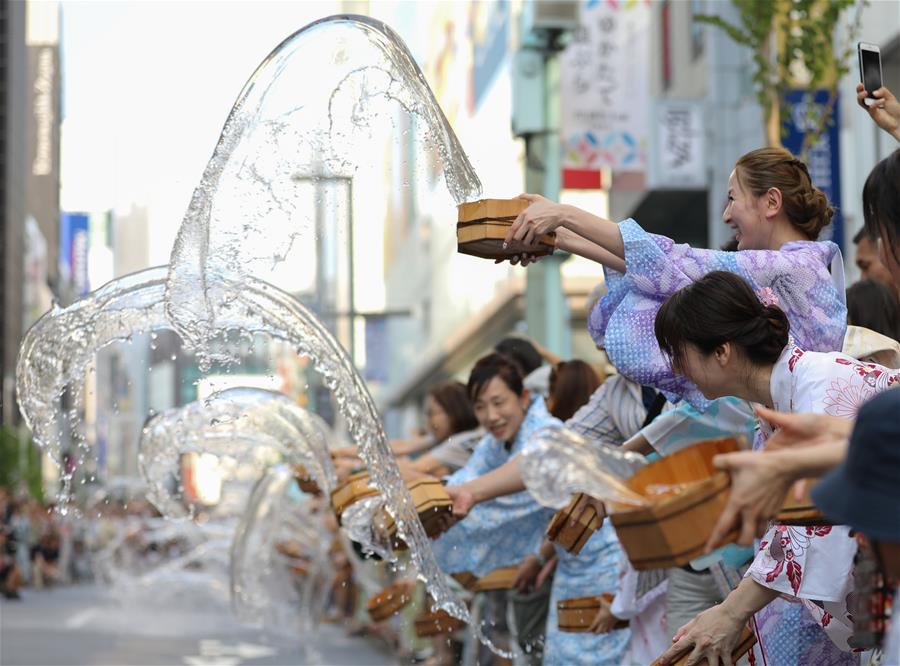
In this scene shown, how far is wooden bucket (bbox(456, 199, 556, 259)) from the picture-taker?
3758 mm

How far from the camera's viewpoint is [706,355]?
10.1 ft

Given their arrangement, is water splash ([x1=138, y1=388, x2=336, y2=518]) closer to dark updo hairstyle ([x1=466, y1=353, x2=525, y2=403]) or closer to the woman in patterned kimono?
dark updo hairstyle ([x1=466, y1=353, x2=525, y2=403])

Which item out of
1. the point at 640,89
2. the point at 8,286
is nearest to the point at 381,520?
the point at 640,89

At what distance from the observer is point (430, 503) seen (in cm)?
456

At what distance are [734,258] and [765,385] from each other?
799 mm

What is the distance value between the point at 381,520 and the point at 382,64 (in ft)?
4.32

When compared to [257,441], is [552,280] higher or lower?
higher

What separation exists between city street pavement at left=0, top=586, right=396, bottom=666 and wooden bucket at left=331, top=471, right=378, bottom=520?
604cm

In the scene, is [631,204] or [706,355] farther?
[631,204]

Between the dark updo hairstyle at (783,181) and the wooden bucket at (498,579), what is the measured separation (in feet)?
8.74

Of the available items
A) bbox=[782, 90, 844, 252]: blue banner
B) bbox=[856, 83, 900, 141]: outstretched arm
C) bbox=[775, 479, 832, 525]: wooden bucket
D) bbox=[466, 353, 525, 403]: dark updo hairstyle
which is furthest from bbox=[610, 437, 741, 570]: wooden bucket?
bbox=[782, 90, 844, 252]: blue banner

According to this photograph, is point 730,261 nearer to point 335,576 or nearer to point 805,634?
point 805,634

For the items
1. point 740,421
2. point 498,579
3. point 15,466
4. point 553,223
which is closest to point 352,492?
point 740,421

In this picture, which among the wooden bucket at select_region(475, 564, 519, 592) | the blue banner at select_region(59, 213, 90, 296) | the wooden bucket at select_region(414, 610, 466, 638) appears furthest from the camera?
the blue banner at select_region(59, 213, 90, 296)
